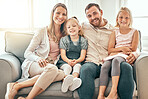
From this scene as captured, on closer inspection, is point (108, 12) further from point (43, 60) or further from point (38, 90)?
point (38, 90)

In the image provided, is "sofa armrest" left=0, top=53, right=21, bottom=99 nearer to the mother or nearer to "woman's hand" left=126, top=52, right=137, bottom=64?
the mother

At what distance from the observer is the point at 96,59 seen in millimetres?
2094

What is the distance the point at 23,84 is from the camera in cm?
177

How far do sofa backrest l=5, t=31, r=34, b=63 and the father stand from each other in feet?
2.26

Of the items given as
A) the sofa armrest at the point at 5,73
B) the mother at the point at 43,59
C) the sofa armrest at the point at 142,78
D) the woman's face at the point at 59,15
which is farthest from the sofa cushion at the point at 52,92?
the woman's face at the point at 59,15

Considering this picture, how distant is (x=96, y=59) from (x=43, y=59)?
563 mm

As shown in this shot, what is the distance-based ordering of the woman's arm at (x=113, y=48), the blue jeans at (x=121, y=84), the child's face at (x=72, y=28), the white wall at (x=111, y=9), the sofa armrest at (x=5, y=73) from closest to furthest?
the blue jeans at (x=121, y=84), the sofa armrest at (x=5, y=73), the woman's arm at (x=113, y=48), the child's face at (x=72, y=28), the white wall at (x=111, y=9)

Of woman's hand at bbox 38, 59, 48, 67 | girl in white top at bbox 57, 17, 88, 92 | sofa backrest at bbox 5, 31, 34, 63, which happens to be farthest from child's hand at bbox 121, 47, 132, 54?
sofa backrest at bbox 5, 31, 34, 63

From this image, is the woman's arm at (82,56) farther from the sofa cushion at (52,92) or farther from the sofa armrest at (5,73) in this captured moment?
the sofa armrest at (5,73)

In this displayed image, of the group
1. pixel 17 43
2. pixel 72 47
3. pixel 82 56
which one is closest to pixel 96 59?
pixel 82 56

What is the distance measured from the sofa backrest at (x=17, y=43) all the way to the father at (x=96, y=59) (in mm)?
689

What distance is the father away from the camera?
5.49 feet

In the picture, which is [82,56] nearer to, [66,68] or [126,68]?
[66,68]

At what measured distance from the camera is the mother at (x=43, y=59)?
172 cm
